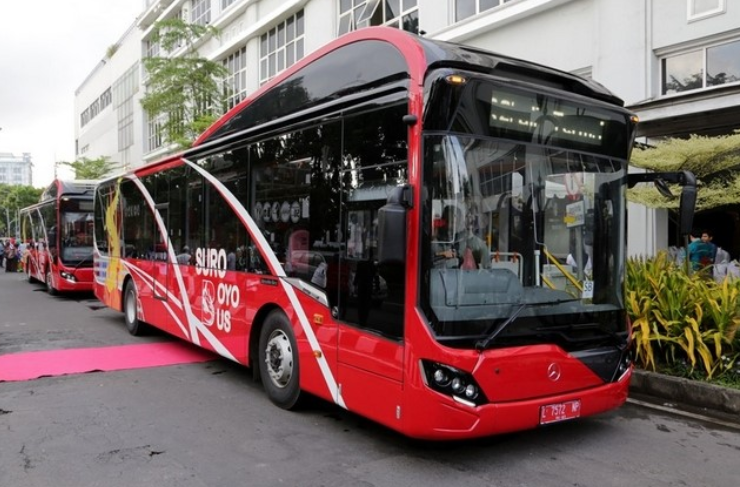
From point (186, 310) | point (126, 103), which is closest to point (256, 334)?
point (186, 310)

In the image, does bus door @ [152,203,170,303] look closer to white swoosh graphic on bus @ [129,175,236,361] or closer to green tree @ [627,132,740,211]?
white swoosh graphic on bus @ [129,175,236,361]

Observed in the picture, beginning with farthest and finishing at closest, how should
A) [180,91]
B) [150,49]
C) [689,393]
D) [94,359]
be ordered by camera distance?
[150,49]
[180,91]
[94,359]
[689,393]

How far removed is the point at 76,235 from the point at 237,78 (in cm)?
1346

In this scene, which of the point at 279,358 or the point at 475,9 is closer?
the point at 279,358

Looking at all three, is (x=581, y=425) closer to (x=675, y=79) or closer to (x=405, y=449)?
(x=405, y=449)

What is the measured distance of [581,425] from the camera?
5363mm

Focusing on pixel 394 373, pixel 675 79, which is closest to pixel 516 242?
pixel 394 373

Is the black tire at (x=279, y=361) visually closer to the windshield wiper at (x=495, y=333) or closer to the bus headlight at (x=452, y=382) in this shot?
the bus headlight at (x=452, y=382)

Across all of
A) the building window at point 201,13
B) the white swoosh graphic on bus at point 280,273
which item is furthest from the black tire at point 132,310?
the building window at point 201,13

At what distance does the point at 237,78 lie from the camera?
90.0 feet

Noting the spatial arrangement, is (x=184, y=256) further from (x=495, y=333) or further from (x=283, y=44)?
(x=283, y=44)

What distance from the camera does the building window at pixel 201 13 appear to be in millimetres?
30859

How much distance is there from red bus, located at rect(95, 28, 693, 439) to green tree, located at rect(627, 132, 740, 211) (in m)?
4.34

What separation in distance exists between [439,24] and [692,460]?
44.3ft
